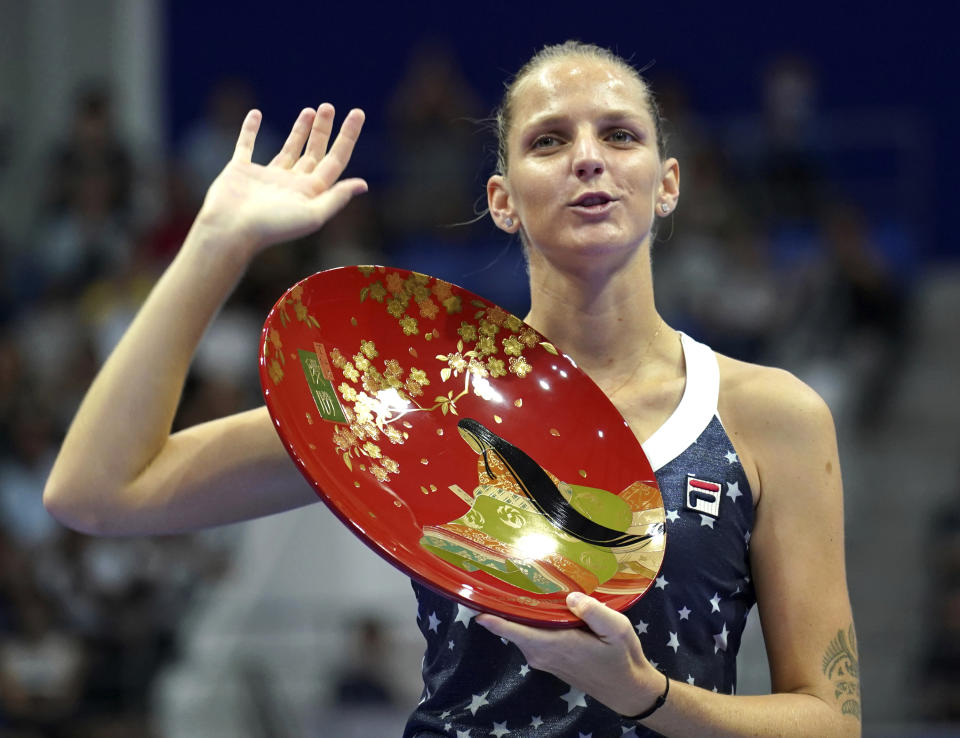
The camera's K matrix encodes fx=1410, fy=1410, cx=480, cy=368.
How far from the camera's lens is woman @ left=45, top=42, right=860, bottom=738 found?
1.84 m

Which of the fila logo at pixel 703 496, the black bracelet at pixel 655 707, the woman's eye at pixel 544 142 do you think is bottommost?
the black bracelet at pixel 655 707

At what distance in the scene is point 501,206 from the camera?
85.0 inches

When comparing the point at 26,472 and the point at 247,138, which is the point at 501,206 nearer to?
the point at 247,138

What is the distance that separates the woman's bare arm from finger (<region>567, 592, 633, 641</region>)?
0.62m

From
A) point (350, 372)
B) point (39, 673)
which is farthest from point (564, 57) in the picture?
point (39, 673)

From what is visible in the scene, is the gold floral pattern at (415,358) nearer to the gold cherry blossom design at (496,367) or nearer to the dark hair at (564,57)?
the gold cherry blossom design at (496,367)

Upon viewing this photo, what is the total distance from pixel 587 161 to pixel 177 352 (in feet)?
2.01

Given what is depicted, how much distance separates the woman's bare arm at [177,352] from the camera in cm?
188

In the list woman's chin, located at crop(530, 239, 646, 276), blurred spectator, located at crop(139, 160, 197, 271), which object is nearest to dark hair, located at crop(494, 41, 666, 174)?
woman's chin, located at crop(530, 239, 646, 276)

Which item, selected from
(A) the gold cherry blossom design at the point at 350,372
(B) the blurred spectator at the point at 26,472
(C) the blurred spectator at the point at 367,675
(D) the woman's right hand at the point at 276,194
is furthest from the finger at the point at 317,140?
(B) the blurred spectator at the point at 26,472

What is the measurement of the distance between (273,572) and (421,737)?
442 cm

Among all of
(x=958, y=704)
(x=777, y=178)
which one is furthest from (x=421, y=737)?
(x=777, y=178)

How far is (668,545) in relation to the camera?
6.11ft

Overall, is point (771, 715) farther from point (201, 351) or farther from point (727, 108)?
point (727, 108)
